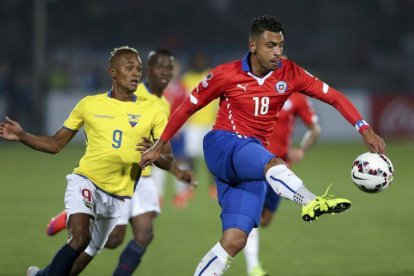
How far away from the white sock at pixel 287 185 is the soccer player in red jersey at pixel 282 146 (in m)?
2.55

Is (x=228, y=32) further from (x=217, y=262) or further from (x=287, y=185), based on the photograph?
(x=287, y=185)

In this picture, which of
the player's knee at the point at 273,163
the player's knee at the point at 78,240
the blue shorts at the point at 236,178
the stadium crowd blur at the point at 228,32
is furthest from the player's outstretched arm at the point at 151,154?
the stadium crowd blur at the point at 228,32

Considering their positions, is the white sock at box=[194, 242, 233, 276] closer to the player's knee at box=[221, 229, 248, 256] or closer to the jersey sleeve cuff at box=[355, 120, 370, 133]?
the player's knee at box=[221, 229, 248, 256]

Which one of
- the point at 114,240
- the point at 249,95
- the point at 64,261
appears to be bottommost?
the point at 64,261

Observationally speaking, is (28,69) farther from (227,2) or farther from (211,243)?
(211,243)

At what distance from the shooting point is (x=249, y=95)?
6.80 m

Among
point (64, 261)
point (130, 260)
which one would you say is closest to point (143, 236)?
point (130, 260)

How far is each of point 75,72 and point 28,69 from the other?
1410mm

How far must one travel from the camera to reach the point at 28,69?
26.8 m

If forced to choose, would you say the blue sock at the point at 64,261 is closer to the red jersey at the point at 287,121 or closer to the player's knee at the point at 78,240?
the player's knee at the point at 78,240

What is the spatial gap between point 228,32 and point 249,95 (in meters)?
24.8

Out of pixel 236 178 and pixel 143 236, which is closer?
pixel 236 178

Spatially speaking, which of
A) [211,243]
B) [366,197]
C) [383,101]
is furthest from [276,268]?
[383,101]

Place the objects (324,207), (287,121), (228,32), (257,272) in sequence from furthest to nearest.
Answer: (228,32), (287,121), (257,272), (324,207)
